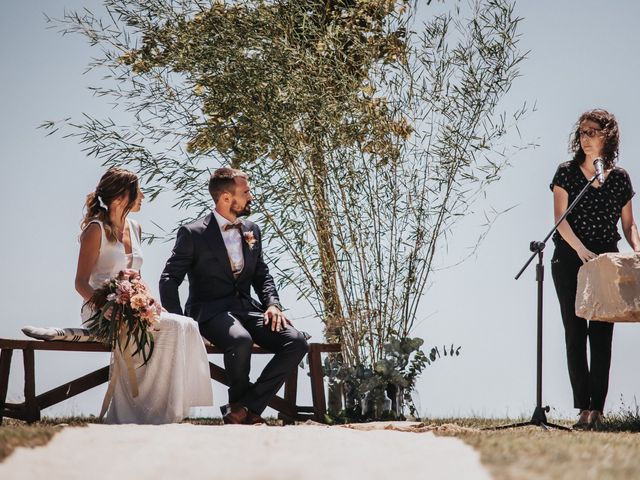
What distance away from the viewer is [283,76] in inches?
232

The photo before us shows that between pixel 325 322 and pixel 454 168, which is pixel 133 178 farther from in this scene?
pixel 454 168

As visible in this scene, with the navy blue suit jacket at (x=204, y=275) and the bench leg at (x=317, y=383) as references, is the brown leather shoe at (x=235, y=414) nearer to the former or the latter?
the navy blue suit jacket at (x=204, y=275)

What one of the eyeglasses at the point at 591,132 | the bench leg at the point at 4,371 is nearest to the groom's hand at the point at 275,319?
the bench leg at the point at 4,371

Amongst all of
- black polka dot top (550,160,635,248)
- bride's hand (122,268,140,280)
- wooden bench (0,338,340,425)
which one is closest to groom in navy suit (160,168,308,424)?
wooden bench (0,338,340,425)

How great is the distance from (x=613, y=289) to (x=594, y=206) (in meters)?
0.73

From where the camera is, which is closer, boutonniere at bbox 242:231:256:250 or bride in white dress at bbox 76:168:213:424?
bride in white dress at bbox 76:168:213:424

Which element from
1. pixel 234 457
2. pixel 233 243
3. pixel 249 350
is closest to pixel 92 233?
pixel 233 243

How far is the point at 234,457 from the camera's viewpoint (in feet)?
10.3

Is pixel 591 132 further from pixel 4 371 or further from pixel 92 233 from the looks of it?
pixel 4 371

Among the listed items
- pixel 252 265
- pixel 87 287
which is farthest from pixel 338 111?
pixel 87 287

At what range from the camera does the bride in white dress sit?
15.6ft

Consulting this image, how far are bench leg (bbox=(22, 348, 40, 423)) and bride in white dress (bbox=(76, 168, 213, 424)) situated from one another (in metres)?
0.36

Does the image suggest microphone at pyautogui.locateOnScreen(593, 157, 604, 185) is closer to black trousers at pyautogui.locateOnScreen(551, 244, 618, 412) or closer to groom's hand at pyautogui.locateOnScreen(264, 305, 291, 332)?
black trousers at pyautogui.locateOnScreen(551, 244, 618, 412)

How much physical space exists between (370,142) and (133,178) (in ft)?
6.07
